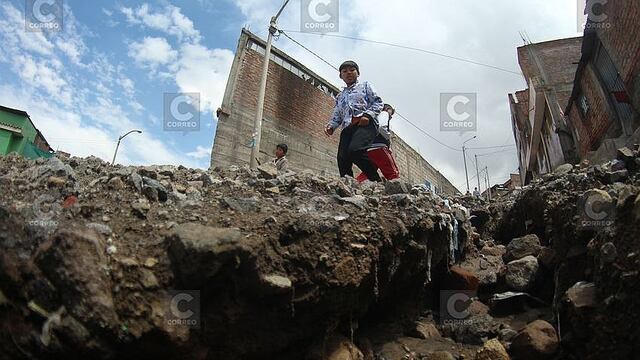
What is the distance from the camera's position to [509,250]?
3.05 metres

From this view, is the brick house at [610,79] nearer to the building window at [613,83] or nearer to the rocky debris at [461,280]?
the building window at [613,83]

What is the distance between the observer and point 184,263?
1.47 metres

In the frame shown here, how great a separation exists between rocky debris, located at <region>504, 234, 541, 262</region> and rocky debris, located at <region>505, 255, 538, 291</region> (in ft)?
0.75

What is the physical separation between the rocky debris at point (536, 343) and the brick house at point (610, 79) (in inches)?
242

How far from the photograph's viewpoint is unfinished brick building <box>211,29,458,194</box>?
307 inches

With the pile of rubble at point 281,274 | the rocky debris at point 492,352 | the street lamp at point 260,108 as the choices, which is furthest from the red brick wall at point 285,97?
the rocky debris at point 492,352

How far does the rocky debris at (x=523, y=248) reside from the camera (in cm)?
294

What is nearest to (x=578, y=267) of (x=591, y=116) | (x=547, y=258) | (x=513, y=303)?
(x=547, y=258)

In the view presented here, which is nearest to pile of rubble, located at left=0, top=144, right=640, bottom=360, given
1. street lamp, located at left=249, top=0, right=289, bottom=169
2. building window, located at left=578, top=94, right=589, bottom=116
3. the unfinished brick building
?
street lamp, located at left=249, top=0, right=289, bottom=169

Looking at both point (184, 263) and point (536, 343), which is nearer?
point (184, 263)

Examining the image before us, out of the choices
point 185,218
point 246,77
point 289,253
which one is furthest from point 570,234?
point 246,77

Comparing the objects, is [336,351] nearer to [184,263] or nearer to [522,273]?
[184,263]

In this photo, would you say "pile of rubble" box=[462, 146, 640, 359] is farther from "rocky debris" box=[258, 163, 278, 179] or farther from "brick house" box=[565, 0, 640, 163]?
"brick house" box=[565, 0, 640, 163]

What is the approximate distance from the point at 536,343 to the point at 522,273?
818 mm
